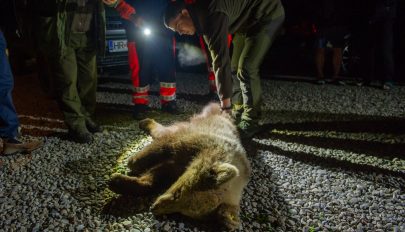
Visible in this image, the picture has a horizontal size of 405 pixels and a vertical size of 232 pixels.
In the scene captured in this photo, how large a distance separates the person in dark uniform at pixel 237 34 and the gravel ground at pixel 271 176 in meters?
0.52

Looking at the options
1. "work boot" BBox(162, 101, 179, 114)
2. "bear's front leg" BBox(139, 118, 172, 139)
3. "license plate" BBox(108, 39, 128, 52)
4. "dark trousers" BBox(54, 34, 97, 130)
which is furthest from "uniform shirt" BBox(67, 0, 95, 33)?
"license plate" BBox(108, 39, 128, 52)

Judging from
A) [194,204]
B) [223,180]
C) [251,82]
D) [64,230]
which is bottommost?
[64,230]

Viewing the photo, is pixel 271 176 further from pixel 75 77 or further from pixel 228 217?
pixel 75 77

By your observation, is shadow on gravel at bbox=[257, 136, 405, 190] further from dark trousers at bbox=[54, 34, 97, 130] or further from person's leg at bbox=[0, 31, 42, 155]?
person's leg at bbox=[0, 31, 42, 155]

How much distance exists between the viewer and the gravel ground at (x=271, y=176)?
2312 mm

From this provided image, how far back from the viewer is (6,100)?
3.42 metres

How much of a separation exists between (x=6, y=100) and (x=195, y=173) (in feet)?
7.75

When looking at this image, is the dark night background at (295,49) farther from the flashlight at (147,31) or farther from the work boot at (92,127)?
the work boot at (92,127)

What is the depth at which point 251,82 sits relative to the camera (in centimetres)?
385

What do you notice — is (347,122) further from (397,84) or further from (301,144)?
(397,84)

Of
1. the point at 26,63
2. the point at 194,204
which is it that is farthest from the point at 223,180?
the point at 26,63

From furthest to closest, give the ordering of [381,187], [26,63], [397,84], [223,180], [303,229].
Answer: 1. [26,63]
2. [397,84]
3. [381,187]
4. [303,229]
5. [223,180]

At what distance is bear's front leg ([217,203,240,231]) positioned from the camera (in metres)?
2.14

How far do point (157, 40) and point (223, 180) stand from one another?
2861mm
